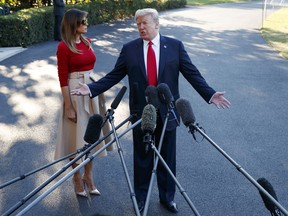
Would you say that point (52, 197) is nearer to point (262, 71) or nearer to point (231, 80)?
point (231, 80)

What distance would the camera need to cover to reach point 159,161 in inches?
197

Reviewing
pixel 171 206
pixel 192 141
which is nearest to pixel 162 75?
pixel 171 206

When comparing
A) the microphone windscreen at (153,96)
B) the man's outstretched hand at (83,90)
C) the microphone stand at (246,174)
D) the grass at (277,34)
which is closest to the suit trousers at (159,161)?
the man's outstretched hand at (83,90)

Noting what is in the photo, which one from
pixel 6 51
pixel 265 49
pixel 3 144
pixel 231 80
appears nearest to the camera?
pixel 3 144

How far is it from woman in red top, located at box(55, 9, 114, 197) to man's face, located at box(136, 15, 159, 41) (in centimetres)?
76

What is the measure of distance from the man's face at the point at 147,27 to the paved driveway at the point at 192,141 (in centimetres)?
186

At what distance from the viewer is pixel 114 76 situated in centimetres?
488

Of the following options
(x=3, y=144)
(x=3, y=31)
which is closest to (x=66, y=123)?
(x=3, y=144)

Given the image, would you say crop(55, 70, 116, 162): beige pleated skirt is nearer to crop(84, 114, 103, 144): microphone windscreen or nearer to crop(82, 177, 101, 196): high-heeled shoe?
crop(82, 177, 101, 196): high-heeled shoe

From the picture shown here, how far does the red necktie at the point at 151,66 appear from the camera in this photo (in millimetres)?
4613

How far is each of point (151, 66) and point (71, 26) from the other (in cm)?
98

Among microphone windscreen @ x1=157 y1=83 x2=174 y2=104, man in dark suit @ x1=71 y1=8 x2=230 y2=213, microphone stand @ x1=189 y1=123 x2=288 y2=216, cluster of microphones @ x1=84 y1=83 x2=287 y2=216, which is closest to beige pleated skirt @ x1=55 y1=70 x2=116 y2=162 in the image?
man in dark suit @ x1=71 y1=8 x2=230 y2=213

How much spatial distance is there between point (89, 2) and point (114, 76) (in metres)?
20.0

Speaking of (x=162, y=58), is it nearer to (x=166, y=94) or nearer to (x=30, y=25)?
(x=166, y=94)
